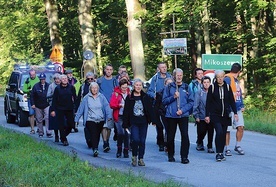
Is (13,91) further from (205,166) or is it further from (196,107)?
(205,166)

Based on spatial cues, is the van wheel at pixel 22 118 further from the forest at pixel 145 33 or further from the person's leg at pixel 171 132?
the person's leg at pixel 171 132

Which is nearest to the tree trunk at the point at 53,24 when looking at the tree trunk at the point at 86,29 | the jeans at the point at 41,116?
the tree trunk at the point at 86,29

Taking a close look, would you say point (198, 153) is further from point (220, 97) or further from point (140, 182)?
point (140, 182)

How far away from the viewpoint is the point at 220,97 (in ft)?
45.0

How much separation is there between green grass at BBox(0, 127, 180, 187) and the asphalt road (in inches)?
28.2

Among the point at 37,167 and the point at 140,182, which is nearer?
the point at 140,182

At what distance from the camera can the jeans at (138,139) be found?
43.3 feet

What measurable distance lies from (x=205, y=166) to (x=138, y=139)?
1347 millimetres

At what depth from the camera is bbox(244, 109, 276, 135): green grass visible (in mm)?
21016

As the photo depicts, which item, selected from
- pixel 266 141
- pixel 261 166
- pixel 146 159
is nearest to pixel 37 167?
pixel 146 159

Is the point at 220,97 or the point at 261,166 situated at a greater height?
the point at 220,97

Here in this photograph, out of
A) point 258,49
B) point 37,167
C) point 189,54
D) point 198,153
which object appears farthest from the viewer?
point 189,54

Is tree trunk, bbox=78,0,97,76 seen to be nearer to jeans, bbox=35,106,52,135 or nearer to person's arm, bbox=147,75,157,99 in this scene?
jeans, bbox=35,106,52,135

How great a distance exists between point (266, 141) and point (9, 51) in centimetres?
4036
